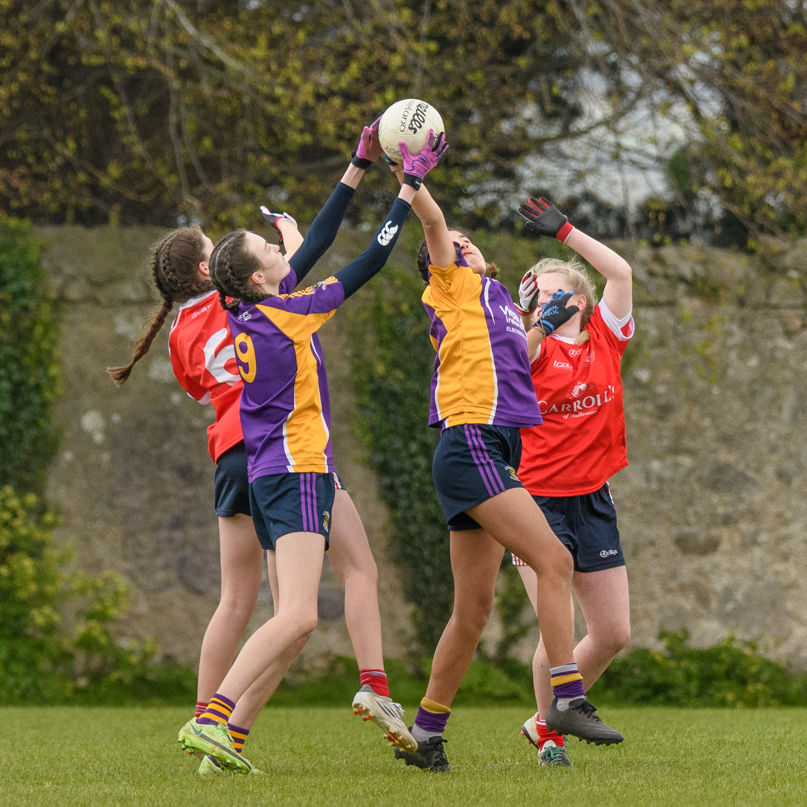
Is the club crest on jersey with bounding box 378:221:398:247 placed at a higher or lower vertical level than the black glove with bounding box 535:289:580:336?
higher

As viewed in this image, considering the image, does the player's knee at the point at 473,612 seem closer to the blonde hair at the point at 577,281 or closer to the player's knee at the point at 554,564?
the player's knee at the point at 554,564

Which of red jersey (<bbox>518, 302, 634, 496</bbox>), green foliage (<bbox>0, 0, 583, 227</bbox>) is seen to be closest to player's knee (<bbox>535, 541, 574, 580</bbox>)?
red jersey (<bbox>518, 302, 634, 496</bbox>)

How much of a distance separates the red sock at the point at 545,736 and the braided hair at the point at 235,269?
77.1 inches

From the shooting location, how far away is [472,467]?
11.5 ft

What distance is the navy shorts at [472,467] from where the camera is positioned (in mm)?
3475

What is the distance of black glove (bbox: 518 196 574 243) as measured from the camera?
13.1ft

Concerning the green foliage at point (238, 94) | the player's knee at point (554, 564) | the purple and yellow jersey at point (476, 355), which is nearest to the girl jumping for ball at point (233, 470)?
the purple and yellow jersey at point (476, 355)

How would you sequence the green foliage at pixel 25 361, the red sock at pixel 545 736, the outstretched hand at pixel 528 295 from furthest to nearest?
the green foliage at pixel 25 361, the outstretched hand at pixel 528 295, the red sock at pixel 545 736

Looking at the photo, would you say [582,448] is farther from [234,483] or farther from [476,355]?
[234,483]

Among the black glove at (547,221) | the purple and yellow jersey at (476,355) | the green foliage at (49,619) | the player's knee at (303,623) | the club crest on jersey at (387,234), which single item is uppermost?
the black glove at (547,221)

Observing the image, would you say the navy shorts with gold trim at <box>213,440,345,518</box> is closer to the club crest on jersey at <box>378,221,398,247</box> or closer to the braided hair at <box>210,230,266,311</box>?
the braided hair at <box>210,230,266,311</box>

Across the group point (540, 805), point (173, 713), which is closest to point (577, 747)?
point (540, 805)

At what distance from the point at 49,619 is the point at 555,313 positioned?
444cm

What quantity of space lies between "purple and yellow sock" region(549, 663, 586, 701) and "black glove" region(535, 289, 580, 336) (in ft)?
4.31
